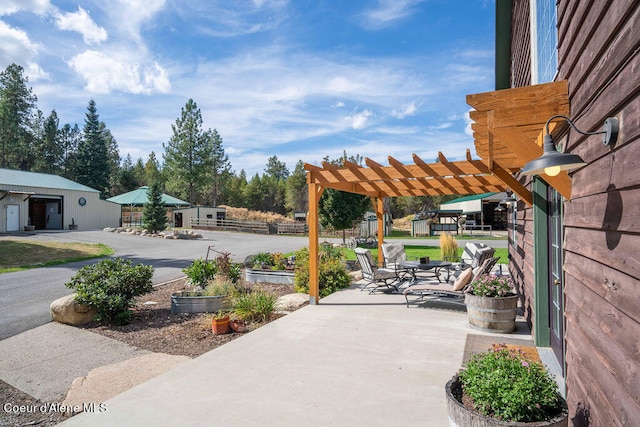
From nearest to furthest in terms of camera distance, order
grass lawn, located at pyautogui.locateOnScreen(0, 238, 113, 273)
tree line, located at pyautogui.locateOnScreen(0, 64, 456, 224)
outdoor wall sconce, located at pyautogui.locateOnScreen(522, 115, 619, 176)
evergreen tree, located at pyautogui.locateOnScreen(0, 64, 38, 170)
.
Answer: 1. outdoor wall sconce, located at pyautogui.locateOnScreen(522, 115, 619, 176)
2. grass lawn, located at pyautogui.locateOnScreen(0, 238, 113, 273)
3. tree line, located at pyautogui.locateOnScreen(0, 64, 456, 224)
4. evergreen tree, located at pyautogui.locateOnScreen(0, 64, 38, 170)

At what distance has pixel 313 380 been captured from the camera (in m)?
3.61

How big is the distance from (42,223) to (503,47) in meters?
31.1

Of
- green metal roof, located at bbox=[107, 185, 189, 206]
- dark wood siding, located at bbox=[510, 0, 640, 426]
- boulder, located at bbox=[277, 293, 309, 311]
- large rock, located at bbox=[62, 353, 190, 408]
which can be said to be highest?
green metal roof, located at bbox=[107, 185, 189, 206]

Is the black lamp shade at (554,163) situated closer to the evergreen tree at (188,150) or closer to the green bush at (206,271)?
the green bush at (206,271)

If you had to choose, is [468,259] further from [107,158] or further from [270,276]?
[107,158]

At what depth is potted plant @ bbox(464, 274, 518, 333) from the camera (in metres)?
4.98

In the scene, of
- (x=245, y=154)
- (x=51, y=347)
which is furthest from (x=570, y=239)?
(x=245, y=154)

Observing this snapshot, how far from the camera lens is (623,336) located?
1.54 meters

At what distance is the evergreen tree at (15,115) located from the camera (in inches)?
1549

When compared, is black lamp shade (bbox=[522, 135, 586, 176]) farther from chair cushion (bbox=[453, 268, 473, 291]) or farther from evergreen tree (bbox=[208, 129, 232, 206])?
evergreen tree (bbox=[208, 129, 232, 206])

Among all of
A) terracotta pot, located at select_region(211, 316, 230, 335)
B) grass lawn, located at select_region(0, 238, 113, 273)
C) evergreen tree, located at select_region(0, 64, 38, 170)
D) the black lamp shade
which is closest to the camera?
the black lamp shade

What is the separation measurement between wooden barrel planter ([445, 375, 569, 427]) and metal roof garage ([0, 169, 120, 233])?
28.2 m

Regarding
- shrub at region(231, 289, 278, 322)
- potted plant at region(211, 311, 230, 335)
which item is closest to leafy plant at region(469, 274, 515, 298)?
shrub at region(231, 289, 278, 322)

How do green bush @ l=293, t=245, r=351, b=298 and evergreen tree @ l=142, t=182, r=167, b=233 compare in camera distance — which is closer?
green bush @ l=293, t=245, r=351, b=298
